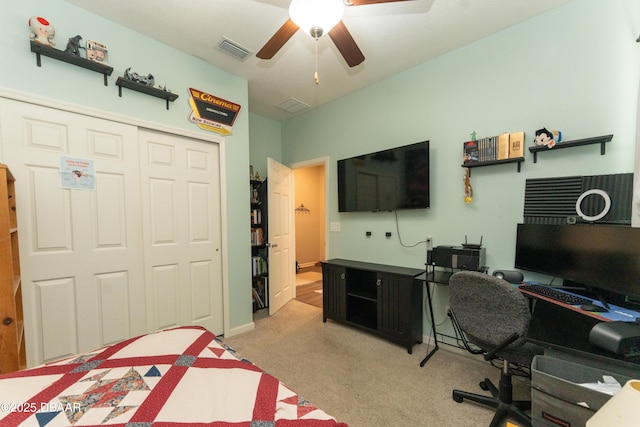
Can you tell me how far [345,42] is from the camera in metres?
1.67

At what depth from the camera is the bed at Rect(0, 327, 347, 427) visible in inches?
30.5

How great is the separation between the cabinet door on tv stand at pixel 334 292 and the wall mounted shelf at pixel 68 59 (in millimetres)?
2796

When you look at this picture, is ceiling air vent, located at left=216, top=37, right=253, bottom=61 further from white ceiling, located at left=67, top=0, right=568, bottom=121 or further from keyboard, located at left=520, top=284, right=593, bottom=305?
keyboard, located at left=520, top=284, right=593, bottom=305

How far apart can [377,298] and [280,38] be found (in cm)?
246

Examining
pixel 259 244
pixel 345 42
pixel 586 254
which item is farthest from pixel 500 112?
pixel 259 244

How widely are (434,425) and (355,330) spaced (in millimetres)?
1377

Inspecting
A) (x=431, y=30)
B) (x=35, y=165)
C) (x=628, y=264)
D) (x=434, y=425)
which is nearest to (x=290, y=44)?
(x=431, y=30)

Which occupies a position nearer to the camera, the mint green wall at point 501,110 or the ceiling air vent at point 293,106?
the mint green wall at point 501,110

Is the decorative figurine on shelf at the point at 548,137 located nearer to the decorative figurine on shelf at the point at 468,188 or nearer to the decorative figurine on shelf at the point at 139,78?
the decorative figurine on shelf at the point at 468,188

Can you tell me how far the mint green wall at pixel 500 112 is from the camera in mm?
1758

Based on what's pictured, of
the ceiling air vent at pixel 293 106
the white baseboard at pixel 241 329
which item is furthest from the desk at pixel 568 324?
the ceiling air vent at pixel 293 106

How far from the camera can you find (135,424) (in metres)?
0.76

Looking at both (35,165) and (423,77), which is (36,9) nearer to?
(35,165)

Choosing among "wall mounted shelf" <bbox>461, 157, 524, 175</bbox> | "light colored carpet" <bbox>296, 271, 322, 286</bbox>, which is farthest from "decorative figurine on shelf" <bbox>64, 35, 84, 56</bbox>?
"light colored carpet" <bbox>296, 271, 322, 286</bbox>
